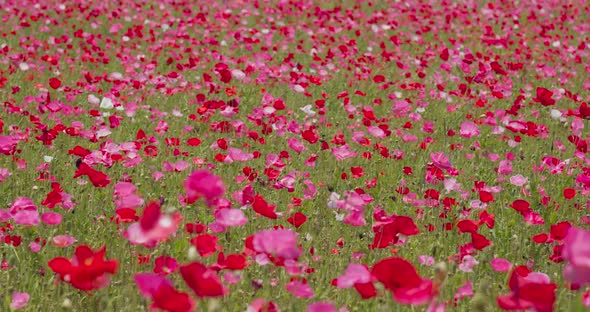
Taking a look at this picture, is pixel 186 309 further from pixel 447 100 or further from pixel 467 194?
pixel 447 100

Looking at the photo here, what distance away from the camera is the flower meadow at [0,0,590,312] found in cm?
183

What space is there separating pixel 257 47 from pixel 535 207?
16.4 ft

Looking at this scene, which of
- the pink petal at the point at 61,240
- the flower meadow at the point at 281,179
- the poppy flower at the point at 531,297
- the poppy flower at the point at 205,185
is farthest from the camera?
the pink petal at the point at 61,240

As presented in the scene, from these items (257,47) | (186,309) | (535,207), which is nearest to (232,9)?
(257,47)

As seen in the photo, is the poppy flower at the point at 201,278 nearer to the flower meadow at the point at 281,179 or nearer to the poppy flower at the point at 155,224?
the flower meadow at the point at 281,179

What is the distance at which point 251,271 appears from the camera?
2.60 m

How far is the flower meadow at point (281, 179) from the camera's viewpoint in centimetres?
183

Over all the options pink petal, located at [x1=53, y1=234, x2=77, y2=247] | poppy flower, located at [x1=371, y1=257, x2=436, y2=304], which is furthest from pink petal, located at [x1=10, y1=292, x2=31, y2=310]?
poppy flower, located at [x1=371, y1=257, x2=436, y2=304]

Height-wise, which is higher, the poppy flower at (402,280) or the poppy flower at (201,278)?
the poppy flower at (402,280)

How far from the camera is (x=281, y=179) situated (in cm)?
329

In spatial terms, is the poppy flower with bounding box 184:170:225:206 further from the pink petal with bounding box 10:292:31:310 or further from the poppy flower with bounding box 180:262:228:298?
the pink petal with bounding box 10:292:31:310

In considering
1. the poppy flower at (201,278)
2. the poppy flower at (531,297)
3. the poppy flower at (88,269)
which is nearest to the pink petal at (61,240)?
the poppy flower at (88,269)

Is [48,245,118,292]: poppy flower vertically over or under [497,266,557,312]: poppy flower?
under

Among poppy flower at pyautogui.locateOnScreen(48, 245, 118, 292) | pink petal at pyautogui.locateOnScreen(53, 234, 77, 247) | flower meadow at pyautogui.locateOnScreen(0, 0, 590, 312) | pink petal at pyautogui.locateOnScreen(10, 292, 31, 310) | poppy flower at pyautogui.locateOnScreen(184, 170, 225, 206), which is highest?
poppy flower at pyautogui.locateOnScreen(184, 170, 225, 206)
